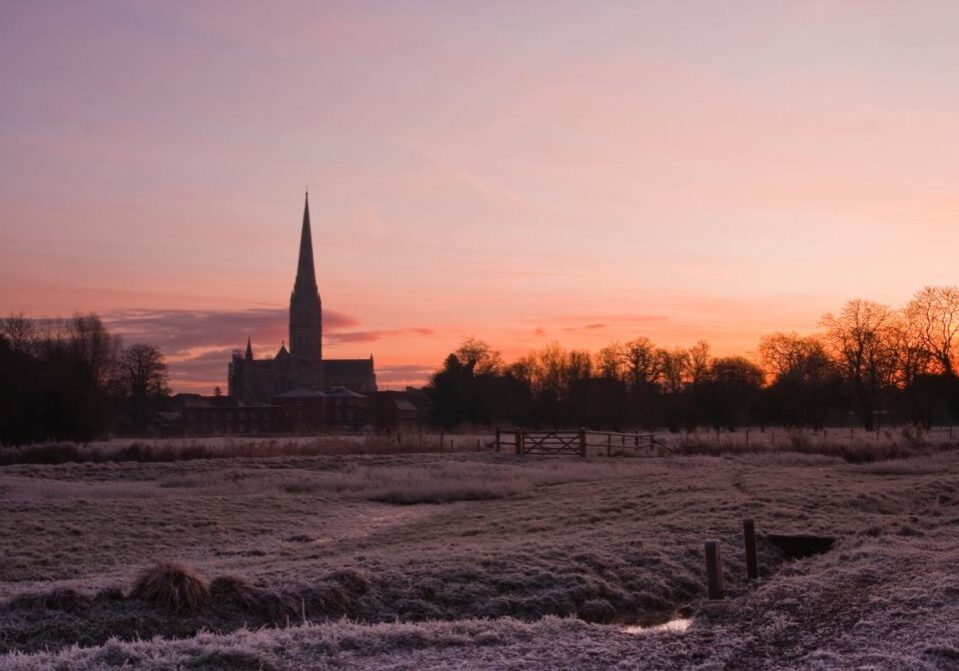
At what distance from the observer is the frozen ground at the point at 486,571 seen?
10023 millimetres

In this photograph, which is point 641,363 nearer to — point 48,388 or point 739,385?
point 739,385

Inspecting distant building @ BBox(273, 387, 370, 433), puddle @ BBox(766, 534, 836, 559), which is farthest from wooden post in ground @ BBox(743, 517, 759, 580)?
distant building @ BBox(273, 387, 370, 433)

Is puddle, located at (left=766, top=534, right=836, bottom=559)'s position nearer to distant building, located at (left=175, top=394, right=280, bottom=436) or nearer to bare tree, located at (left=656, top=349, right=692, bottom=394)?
bare tree, located at (left=656, top=349, right=692, bottom=394)

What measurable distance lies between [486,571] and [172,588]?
4855 mm

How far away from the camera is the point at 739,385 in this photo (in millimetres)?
79438

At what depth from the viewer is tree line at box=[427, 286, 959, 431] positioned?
7206 centimetres

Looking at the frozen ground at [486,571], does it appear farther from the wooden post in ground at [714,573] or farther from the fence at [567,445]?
the fence at [567,445]

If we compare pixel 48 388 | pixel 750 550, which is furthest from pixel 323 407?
pixel 750 550

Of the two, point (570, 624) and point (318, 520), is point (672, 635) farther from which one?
point (318, 520)

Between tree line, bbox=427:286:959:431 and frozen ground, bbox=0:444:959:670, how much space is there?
1648 inches

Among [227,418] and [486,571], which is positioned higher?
[227,418]

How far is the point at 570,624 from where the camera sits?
449 inches

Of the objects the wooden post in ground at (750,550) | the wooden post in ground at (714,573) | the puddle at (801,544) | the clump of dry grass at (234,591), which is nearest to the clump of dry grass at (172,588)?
the clump of dry grass at (234,591)

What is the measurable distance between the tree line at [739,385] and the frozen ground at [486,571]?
137 ft
